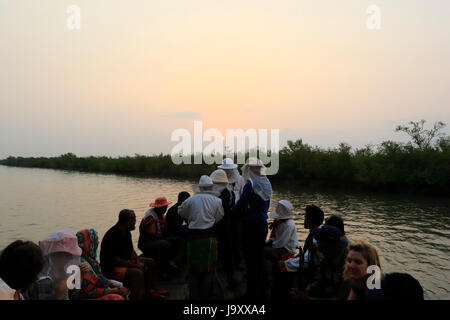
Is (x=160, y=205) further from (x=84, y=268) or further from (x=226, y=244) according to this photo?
(x=84, y=268)

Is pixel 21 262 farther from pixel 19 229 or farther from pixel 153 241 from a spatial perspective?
pixel 19 229

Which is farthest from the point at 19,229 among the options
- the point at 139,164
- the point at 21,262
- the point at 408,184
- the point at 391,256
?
the point at 139,164

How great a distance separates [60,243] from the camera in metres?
2.71

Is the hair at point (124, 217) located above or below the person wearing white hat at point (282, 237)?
above

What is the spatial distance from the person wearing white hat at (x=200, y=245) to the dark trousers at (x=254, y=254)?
19.4 inches

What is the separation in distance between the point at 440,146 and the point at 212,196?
39.8 m

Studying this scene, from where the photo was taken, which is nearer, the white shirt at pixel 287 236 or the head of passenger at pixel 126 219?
the head of passenger at pixel 126 219

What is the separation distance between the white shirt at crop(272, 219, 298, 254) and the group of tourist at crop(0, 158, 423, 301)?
0.05 feet

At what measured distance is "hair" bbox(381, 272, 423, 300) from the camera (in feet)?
6.44

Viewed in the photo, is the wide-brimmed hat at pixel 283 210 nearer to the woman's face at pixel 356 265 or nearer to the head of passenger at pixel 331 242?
the head of passenger at pixel 331 242

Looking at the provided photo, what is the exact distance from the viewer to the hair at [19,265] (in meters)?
2.08

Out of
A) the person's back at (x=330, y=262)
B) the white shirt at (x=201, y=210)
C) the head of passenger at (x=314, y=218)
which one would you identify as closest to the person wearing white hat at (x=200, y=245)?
the white shirt at (x=201, y=210)

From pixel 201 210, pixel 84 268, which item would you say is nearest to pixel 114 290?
pixel 84 268

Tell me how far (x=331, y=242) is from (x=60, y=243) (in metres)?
2.60
